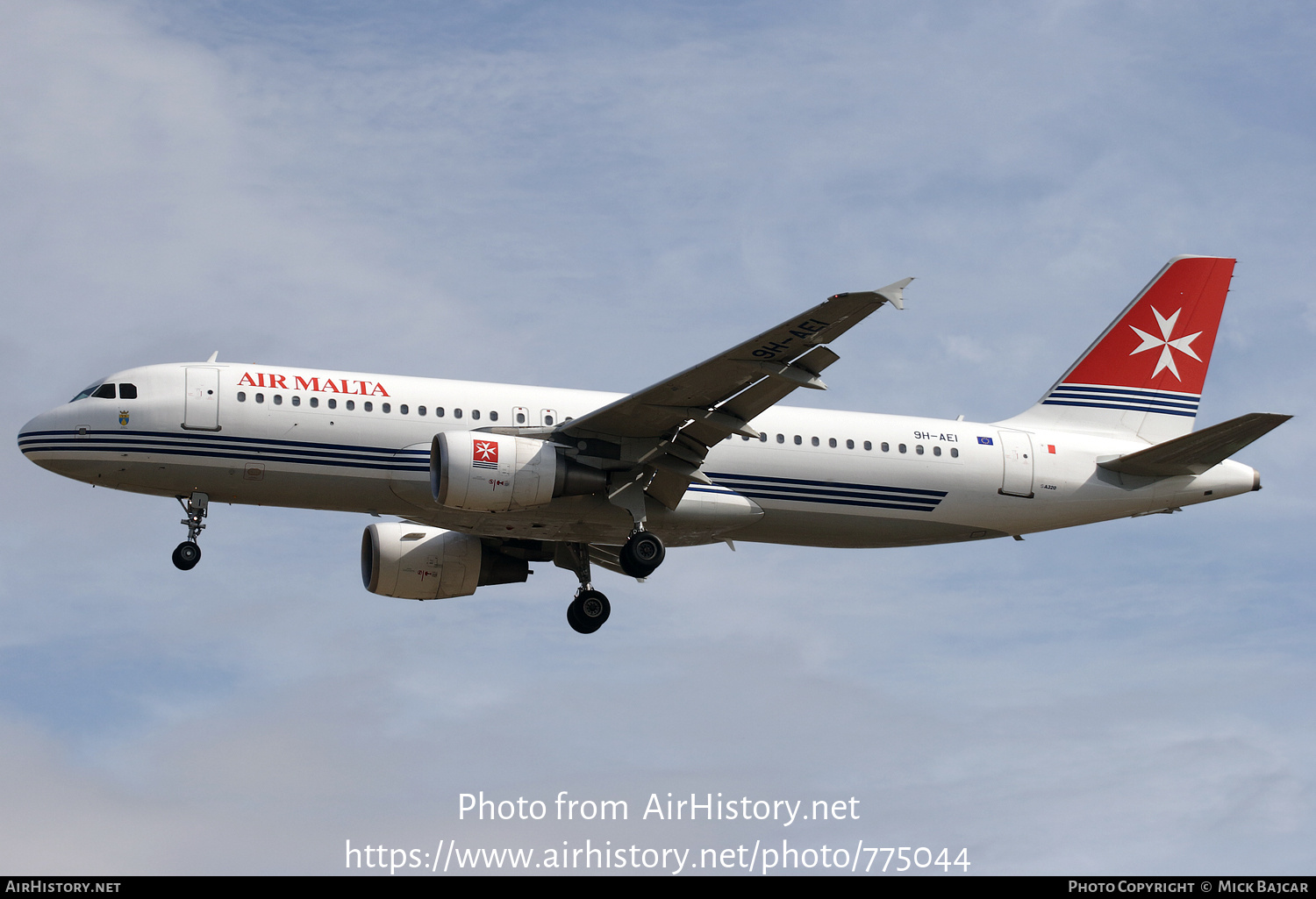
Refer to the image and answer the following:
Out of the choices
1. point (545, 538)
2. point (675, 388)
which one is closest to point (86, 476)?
point (545, 538)

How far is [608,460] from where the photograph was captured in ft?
98.6

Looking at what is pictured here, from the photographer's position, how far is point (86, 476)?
29797mm

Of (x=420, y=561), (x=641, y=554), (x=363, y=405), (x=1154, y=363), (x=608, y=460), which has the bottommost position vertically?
(x=641, y=554)

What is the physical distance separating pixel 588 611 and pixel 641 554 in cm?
393

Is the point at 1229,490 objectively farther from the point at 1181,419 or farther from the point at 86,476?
the point at 86,476

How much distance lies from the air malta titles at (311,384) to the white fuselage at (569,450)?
32 mm

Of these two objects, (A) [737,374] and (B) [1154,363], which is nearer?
(A) [737,374]

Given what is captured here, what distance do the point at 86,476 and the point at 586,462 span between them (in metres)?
9.87

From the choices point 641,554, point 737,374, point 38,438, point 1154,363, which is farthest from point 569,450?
point 1154,363

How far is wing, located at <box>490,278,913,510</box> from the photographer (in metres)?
26.7

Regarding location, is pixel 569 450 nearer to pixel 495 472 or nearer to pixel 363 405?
pixel 495 472

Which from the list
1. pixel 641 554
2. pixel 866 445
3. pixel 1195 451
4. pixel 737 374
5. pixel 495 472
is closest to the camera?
pixel 737 374

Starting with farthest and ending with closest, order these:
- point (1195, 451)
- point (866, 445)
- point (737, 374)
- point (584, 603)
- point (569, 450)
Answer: point (584, 603) → point (1195, 451) → point (866, 445) → point (569, 450) → point (737, 374)

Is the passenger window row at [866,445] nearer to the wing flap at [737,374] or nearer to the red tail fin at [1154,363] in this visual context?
the wing flap at [737,374]
